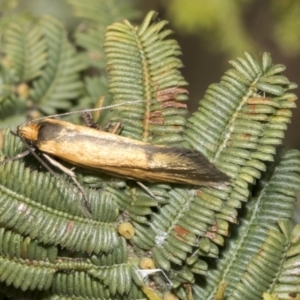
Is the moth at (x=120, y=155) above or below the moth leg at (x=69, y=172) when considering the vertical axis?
above

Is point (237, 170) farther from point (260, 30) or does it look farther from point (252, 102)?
point (260, 30)

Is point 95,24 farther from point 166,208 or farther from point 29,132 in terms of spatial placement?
point 166,208

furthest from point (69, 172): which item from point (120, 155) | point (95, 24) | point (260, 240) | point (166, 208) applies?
point (95, 24)

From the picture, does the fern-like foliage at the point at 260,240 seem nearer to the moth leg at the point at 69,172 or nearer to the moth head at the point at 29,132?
the moth leg at the point at 69,172

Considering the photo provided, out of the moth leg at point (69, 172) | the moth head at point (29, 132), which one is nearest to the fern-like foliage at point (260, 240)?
the moth leg at point (69, 172)

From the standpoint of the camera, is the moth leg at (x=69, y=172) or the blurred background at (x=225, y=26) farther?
the blurred background at (x=225, y=26)

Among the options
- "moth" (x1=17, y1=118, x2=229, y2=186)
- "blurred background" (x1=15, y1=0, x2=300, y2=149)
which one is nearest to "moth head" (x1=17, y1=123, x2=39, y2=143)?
"moth" (x1=17, y1=118, x2=229, y2=186)

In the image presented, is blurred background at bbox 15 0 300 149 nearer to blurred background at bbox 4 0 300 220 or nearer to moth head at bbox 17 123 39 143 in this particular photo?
blurred background at bbox 4 0 300 220

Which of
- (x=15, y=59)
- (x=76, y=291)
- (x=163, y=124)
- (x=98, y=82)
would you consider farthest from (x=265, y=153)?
(x=15, y=59)
